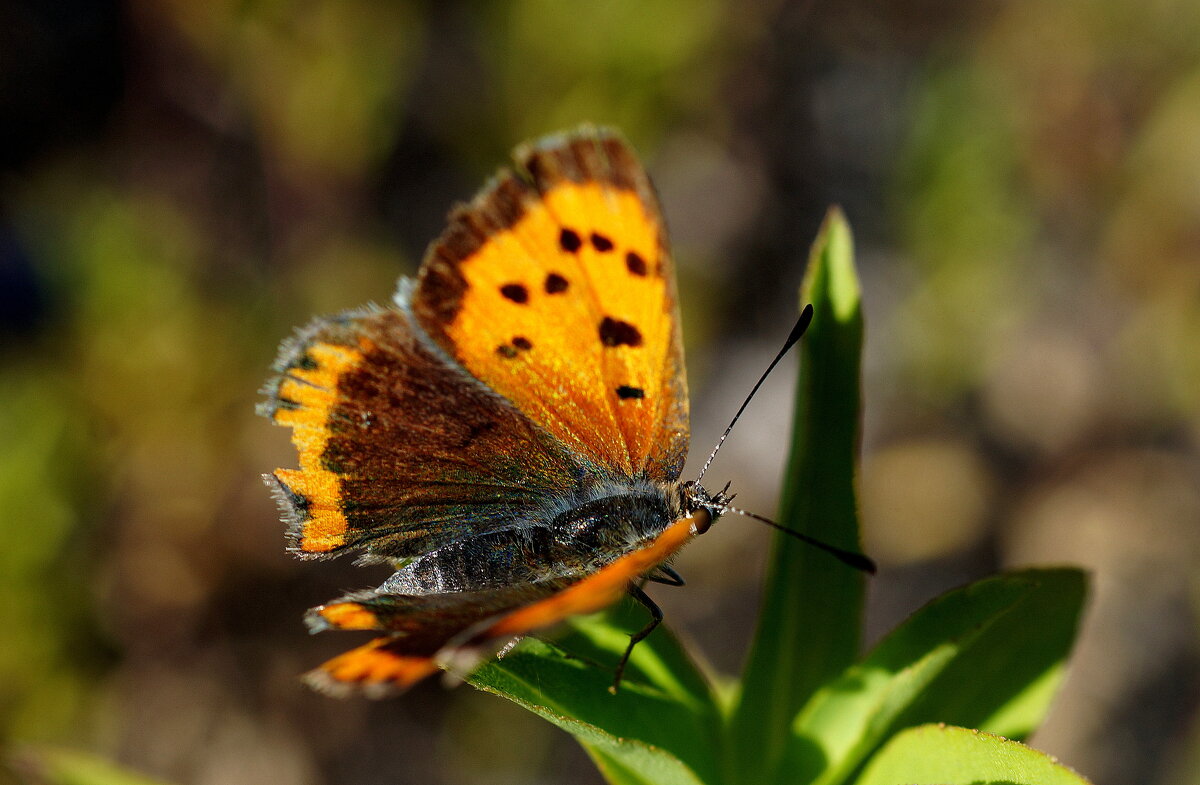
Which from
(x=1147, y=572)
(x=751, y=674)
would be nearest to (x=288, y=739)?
(x=751, y=674)

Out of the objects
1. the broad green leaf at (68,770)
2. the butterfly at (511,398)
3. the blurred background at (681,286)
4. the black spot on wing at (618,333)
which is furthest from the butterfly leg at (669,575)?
the blurred background at (681,286)

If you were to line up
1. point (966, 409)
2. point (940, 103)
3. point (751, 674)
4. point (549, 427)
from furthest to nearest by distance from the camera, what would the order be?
point (940, 103) < point (966, 409) < point (549, 427) < point (751, 674)

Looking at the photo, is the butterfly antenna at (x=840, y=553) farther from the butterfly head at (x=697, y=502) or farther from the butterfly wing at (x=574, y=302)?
the butterfly wing at (x=574, y=302)

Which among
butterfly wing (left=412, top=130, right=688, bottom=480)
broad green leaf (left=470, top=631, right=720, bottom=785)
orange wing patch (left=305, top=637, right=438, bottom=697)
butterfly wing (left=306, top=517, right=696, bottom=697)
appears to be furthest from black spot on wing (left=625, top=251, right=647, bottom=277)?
orange wing patch (left=305, top=637, right=438, bottom=697)

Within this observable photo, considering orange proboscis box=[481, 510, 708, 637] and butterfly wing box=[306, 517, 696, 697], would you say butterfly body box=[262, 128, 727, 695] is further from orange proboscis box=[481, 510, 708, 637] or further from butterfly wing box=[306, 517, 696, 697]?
orange proboscis box=[481, 510, 708, 637]

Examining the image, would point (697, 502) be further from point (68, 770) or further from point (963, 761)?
point (68, 770)

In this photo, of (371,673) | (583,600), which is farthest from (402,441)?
(583,600)

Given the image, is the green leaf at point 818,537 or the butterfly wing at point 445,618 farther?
the green leaf at point 818,537

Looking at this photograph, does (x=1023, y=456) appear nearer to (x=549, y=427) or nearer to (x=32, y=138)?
(x=549, y=427)
